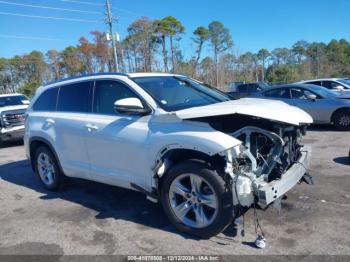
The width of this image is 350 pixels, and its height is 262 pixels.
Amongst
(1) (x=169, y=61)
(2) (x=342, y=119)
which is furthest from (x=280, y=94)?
(1) (x=169, y=61)

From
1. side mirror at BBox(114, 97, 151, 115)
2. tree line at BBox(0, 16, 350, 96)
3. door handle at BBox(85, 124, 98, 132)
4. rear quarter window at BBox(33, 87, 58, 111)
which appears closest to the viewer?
side mirror at BBox(114, 97, 151, 115)

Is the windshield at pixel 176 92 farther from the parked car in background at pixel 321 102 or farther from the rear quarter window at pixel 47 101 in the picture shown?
the parked car in background at pixel 321 102

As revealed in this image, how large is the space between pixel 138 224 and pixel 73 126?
1806 millimetres

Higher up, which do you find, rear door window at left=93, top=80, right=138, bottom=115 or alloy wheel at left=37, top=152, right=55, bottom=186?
rear door window at left=93, top=80, right=138, bottom=115

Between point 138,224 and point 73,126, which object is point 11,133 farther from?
point 138,224

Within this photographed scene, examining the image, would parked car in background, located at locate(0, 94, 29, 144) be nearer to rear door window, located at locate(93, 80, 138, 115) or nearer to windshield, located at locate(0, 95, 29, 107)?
windshield, located at locate(0, 95, 29, 107)

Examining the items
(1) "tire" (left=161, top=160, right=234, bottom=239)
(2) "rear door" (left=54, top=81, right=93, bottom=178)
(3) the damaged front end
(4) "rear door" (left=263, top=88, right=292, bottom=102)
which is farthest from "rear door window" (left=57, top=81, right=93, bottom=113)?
(4) "rear door" (left=263, top=88, right=292, bottom=102)

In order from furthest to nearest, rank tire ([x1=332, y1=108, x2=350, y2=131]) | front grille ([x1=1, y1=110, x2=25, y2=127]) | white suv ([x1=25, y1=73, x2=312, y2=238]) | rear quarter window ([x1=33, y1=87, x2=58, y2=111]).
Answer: front grille ([x1=1, y1=110, x2=25, y2=127]), tire ([x1=332, y1=108, x2=350, y2=131]), rear quarter window ([x1=33, y1=87, x2=58, y2=111]), white suv ([x1=25, y1=73, x2=312, y2=238])

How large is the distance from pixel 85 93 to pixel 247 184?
2.89m

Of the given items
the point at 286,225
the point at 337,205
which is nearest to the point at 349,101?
the point at 337,205

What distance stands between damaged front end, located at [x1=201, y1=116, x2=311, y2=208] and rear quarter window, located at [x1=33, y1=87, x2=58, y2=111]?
3164 mm

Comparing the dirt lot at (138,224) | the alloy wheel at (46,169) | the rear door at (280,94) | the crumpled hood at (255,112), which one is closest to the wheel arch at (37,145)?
the alloy wheel at (46,169)

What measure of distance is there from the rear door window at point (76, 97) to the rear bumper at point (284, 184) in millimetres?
2821

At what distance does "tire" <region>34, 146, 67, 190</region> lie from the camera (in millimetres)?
5653
